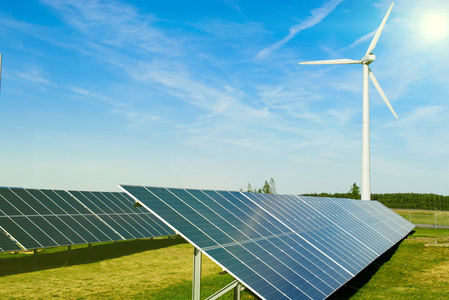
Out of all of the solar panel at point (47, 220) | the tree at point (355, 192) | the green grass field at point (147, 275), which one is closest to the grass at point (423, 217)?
the tree at point (355, 192)

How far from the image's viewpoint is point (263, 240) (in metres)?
13.1

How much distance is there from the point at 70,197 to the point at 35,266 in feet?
31.9

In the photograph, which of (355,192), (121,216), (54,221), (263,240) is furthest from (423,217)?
(263,240)

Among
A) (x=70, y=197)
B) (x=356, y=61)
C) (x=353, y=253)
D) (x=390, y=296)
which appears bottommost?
(x=390, y=296)

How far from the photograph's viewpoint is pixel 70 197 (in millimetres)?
33188

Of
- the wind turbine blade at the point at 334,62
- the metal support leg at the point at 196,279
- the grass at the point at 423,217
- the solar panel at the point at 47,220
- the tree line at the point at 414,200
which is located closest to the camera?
the metal support leg at the point at 196,279

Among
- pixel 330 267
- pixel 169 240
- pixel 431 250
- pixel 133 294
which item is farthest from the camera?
pixel 169 240

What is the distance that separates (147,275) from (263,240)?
38.3ft

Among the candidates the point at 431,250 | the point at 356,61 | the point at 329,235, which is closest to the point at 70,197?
the point at 329,235

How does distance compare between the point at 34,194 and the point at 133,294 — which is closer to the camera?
the point at 133,294

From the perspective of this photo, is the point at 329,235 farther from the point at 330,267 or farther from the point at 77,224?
the point at 77,224

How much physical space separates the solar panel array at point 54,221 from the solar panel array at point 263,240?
1422 centimetres

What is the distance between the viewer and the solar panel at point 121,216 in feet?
104

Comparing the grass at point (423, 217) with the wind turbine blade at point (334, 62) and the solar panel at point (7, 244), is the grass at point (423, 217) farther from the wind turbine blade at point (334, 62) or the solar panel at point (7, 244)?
the solar panel at point (7, 244)
